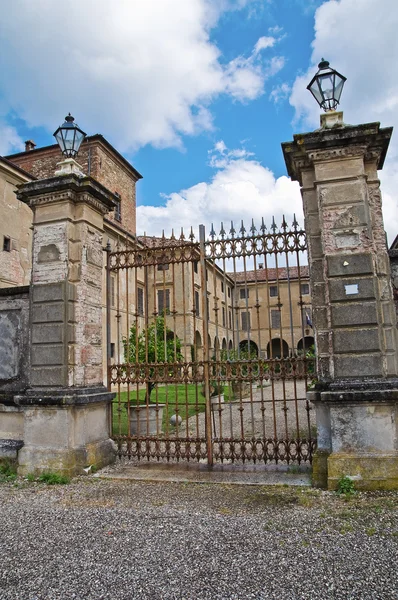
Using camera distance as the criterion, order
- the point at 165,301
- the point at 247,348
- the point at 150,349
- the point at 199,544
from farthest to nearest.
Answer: the point at 247,348 < the point at 150,349 < the point at 165,301 < the point at 199,544

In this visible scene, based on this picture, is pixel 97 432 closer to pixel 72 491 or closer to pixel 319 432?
pixel 72 491

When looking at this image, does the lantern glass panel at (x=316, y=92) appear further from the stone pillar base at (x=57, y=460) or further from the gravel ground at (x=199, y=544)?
the stone pillar base at (x=57, y=460)

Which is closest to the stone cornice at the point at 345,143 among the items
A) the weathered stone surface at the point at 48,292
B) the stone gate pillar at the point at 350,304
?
the stone gate pillar at the point at 350,304

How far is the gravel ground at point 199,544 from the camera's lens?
8.63 ft

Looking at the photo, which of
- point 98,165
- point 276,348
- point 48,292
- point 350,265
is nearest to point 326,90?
point 350,265

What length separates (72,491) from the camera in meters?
4.72

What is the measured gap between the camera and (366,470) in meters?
4.36

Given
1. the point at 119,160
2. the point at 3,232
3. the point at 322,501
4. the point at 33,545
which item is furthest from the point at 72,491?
the point at 119,160

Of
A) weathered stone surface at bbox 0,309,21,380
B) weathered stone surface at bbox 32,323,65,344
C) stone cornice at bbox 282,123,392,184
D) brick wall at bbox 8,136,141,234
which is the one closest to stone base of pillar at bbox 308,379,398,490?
stone cornice at bbox 282,123,392,184

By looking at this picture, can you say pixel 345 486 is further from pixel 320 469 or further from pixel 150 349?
pixel 150 349

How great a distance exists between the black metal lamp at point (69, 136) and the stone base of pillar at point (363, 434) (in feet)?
14.6

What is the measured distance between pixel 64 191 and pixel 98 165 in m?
19.9

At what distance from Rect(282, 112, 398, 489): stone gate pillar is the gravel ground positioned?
0.45 metres

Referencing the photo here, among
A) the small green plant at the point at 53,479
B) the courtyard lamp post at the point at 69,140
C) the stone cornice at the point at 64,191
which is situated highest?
the courtyard lamp post at the point at 69,140
